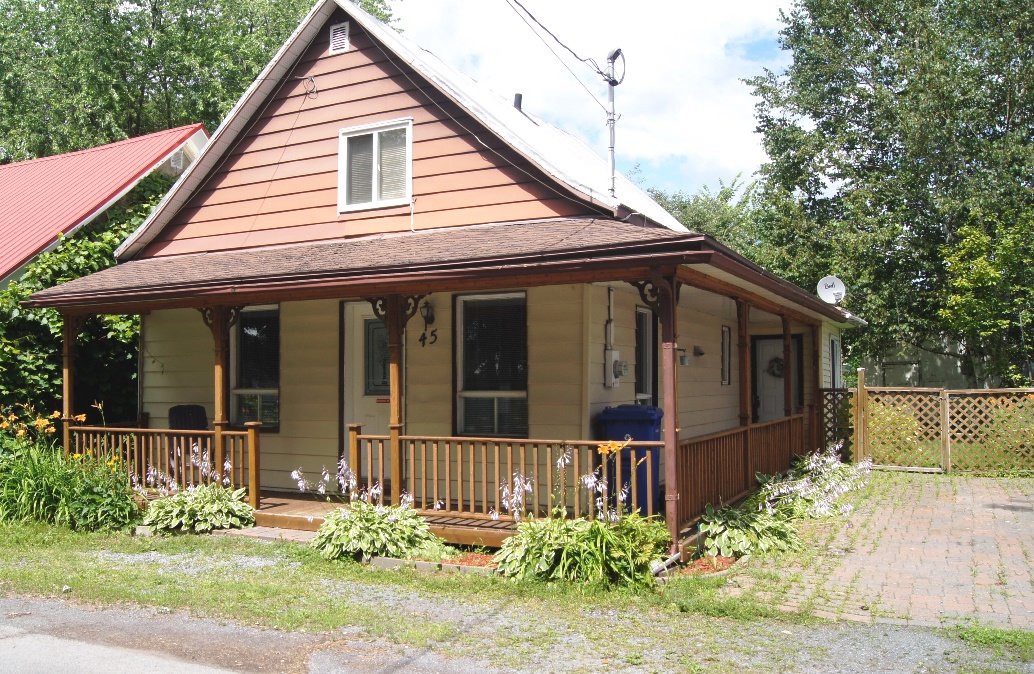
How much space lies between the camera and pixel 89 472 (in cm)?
1050

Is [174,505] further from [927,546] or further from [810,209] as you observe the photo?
[810,209]

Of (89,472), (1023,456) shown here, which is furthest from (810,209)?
(89,472)

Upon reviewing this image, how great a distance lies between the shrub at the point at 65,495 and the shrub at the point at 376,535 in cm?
298

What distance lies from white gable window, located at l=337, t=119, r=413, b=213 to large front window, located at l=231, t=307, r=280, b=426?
1.86 meters

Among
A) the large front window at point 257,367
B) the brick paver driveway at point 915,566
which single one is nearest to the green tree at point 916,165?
the brick paver driveway at point 915,566

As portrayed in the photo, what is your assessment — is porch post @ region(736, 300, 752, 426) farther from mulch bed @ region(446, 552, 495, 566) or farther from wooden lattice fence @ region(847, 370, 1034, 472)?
wooden lattice fence @ region(847, 370, 1034, 472)

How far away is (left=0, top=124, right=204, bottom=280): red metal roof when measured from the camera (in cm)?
1351

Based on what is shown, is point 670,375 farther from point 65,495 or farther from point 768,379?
point 768,379

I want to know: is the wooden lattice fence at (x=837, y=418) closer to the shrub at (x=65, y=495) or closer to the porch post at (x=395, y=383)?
the porch post at (x=395, y=383)

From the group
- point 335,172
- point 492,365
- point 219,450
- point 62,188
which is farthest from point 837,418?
point 62,188

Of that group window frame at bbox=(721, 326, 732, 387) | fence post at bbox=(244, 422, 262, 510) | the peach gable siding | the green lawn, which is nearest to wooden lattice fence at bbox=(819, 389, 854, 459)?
window frame at bbox=(721, 326, 732, 387)

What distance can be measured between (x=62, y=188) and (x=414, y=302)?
9903 mm

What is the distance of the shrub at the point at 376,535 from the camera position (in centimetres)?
842

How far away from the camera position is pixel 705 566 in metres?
8.18
